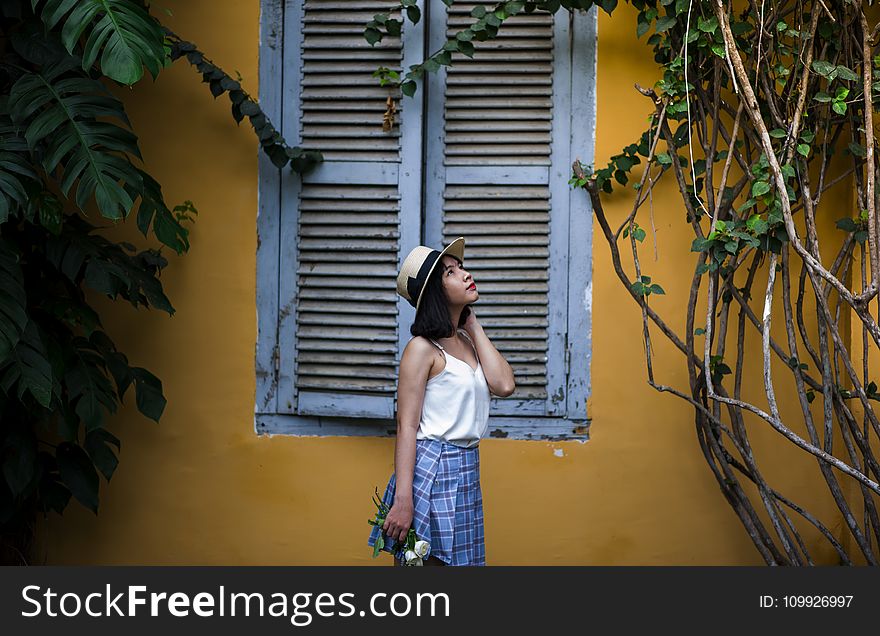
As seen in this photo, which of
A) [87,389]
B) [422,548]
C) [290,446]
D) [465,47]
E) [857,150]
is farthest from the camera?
[290,446]

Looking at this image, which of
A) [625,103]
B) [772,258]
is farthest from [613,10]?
[772,258]

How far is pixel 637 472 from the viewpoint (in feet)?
11.7

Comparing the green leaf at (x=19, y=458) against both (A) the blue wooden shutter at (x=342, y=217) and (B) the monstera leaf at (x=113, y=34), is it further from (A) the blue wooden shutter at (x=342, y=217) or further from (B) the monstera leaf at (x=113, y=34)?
(B) the monstera leaf at (x=113, y=34)

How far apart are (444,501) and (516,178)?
1.37 meters

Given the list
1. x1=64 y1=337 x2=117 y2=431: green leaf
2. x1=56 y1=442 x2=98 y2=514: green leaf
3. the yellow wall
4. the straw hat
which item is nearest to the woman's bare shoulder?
the straw hat

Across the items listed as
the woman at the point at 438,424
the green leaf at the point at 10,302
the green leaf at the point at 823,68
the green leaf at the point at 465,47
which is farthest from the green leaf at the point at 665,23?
the green leaf at the point at 10,302

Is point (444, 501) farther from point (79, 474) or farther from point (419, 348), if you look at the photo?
point (79, 474)

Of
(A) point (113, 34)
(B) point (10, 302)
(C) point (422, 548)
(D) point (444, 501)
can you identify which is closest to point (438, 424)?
(D) point (444, 501)

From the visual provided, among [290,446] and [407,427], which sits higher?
[407,427]

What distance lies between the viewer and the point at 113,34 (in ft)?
9.02

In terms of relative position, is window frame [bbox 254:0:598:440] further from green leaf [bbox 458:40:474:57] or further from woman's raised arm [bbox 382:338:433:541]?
woman's raised arm [bbox 382:338:433:541]

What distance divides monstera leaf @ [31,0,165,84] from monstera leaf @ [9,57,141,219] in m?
0.18

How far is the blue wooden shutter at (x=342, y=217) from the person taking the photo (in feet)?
11.6

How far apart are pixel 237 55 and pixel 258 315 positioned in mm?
980
